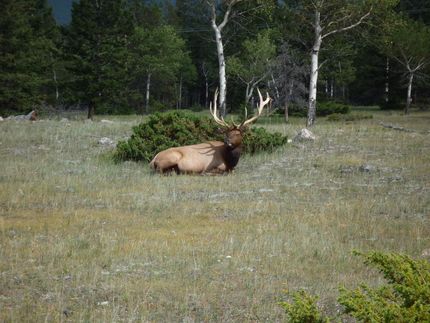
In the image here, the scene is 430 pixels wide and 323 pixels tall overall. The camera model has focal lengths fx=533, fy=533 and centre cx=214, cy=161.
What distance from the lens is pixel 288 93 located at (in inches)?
1634

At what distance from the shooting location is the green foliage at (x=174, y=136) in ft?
50.6

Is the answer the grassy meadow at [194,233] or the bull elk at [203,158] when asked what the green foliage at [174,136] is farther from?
the bull elk at [203,158]

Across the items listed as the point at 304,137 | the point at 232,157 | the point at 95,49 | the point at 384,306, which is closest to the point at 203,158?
the point at 232,157

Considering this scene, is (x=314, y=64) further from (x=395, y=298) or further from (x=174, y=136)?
(x=395, y=298)

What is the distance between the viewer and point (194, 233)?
318 inches

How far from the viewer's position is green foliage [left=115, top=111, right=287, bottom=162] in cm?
1542

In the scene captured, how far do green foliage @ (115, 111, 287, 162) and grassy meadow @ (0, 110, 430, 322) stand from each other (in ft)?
1.76

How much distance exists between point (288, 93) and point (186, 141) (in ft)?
87.3

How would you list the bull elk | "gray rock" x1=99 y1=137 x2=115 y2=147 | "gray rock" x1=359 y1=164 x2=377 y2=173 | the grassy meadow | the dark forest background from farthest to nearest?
the dark forest background < "gray rock" x1=99 y1=137 x2=115 y2=147 < "gray rock" x1=359 y1=164 x2=377 y2=173 < the bull elk < the grassy meadow

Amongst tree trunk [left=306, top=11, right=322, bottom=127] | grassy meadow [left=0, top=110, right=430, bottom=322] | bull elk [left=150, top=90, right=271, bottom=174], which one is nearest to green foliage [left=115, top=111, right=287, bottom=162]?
grassy meadow [left=0, top=110, right=430, bottom=322]

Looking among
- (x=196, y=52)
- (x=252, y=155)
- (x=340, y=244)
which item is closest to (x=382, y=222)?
(x=340, y=244)

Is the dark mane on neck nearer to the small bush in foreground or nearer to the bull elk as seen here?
the bull elk

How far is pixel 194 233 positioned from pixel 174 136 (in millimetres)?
8639

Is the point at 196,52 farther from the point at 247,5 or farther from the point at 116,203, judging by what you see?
the point at 116,203
